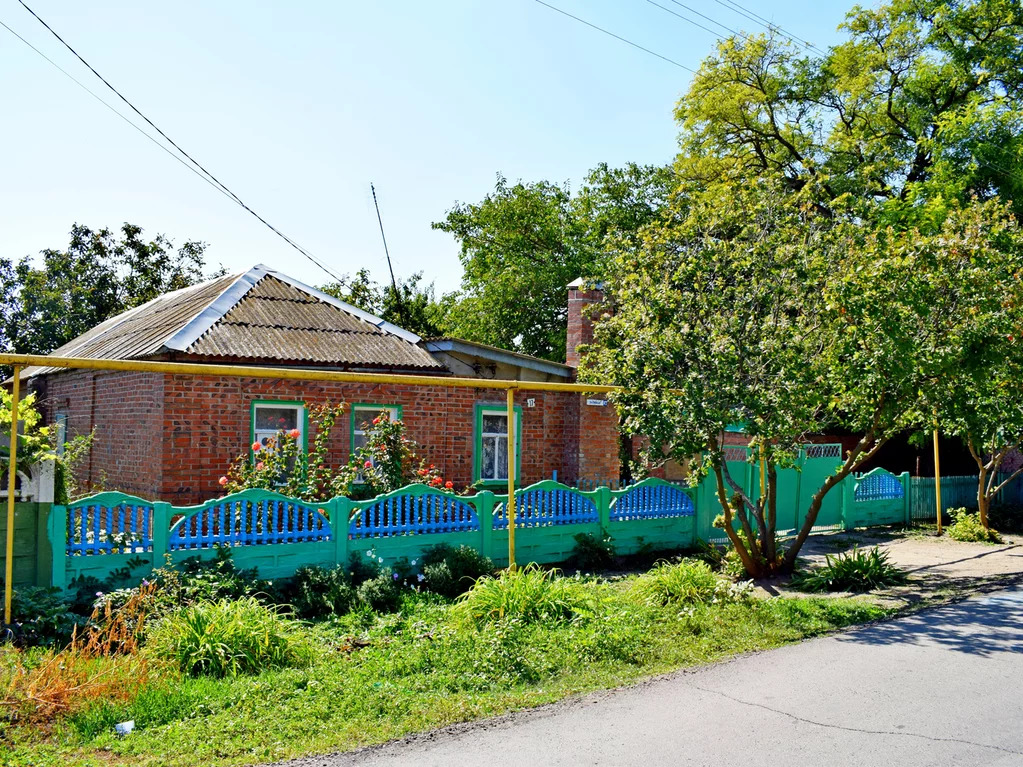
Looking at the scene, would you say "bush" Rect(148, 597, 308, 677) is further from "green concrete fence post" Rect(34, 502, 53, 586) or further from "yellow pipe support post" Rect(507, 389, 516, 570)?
"yellow pipe support post" Rect(507, 389, 516, 570)

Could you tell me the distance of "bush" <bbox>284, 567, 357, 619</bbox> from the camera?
313 inches

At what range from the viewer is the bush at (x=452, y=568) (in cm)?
873

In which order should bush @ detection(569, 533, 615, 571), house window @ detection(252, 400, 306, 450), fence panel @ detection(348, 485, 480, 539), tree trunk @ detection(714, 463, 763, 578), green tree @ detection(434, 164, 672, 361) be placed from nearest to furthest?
1. fence panel @ detection(348, 485, 480, 539)
2. tree trunk @ detection(714, 463, 763, 578)
3. bush @ detection(569, 533, 615, 571)
4. house window @ detection(252, 400, 306, 450)
5. green tree @ detection(434, 164, 672, 361)

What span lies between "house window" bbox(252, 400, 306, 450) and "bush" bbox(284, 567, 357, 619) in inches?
147

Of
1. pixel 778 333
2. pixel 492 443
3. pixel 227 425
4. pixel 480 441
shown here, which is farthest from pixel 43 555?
pixel 492 443

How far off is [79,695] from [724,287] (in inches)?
277

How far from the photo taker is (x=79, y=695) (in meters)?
5.20

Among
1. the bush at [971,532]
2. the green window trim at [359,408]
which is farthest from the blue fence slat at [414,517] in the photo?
the bush at [971,532]

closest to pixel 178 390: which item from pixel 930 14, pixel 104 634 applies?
pixel 104 634

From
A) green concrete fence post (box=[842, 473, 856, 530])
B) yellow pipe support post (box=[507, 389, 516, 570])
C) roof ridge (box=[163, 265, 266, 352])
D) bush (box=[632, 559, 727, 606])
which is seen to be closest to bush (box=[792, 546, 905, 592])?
bush (box=[632, 559, 727, 606])

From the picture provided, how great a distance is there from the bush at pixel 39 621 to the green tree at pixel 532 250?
1959 centimetres

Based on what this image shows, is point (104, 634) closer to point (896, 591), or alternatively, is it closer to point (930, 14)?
point (896, 591)

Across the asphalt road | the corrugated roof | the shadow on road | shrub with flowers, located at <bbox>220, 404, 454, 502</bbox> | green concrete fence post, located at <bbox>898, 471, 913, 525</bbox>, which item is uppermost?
the corrugated roof

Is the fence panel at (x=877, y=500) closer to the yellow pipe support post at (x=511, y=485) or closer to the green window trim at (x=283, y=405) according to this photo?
the yellow pipe support post at (x=511, y=485)
